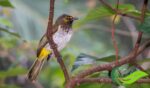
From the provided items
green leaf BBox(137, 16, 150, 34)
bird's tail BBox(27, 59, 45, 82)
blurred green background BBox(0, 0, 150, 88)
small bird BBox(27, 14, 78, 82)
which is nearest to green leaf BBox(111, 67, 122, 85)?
green leaf BBox(137, 16, 150, 34)

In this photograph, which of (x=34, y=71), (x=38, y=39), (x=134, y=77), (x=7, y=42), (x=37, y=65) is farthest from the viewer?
(x=38, y=39)

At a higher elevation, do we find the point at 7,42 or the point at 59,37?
the point at 59,37

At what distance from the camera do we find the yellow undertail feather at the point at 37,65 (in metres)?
1.50

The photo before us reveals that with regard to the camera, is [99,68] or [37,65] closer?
[99,68]

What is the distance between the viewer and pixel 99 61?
1368 mm

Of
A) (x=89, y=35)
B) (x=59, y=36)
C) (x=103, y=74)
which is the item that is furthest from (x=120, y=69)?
(x=89, y=35)

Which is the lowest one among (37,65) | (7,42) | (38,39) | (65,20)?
(38,39)

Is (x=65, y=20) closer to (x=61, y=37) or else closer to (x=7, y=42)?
(x=61, y=37)

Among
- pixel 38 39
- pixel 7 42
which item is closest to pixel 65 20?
pixel 7 42

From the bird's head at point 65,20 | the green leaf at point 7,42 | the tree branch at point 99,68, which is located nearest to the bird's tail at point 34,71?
the bird's head at point 65,20

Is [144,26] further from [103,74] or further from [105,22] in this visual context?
[105,22]

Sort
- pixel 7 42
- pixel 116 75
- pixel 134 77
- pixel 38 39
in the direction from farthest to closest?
pixel 38 39, pixel 7 42, pixel 116 75, pixel 134 77

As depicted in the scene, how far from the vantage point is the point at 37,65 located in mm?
1669

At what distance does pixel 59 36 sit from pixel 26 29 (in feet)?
5.84
